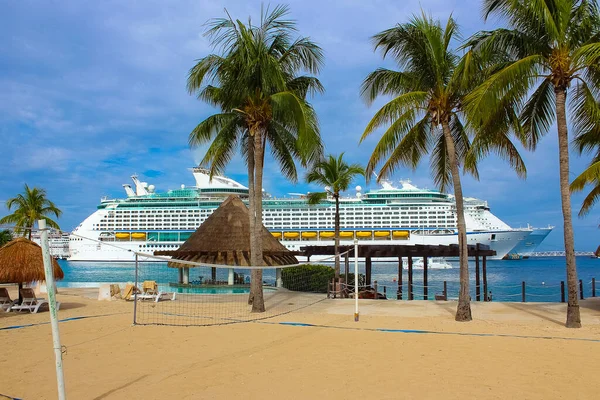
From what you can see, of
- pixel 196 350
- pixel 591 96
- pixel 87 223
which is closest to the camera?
pixel 196 350

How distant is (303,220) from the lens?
59.8 m

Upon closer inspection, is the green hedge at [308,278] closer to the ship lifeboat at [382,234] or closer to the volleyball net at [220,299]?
the volleyball net at [220,299]

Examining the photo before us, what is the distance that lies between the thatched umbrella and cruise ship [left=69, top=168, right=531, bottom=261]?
4425cm

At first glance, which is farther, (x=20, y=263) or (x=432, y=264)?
(x=432, y=264)

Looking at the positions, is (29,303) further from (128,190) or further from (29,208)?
(128,190)

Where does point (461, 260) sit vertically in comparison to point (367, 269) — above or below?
above

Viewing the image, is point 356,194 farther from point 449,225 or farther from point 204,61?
point 204,61

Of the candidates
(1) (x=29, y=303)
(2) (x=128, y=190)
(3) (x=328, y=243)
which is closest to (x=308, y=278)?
(1) (x=29, y=303)

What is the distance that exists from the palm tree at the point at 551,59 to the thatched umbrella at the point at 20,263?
1013 centimetres

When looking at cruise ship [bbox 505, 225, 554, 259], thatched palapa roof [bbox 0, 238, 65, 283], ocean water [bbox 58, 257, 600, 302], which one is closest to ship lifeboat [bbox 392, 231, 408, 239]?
ocean water [bbox 58, 257, 600, 302]

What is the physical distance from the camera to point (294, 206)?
2360 inches

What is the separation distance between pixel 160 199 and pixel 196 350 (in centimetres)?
5884

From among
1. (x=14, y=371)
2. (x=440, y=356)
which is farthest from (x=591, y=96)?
(x=14, y=371)

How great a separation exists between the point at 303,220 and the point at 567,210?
5105 centimetres
